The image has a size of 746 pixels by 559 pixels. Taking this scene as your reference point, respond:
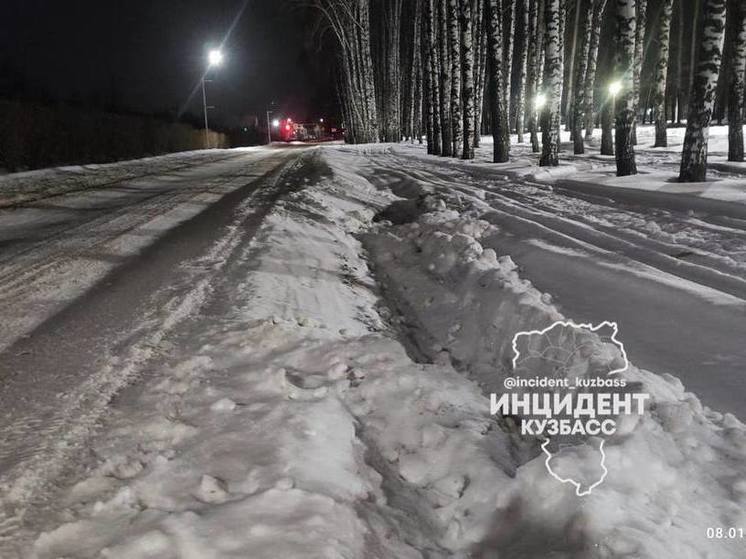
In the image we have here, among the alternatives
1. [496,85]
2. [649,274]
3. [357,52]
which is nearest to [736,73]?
[496,85]

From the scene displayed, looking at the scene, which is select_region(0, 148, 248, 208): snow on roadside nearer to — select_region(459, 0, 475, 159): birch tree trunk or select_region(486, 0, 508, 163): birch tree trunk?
select_region(459, 0, 475, 159): birch tree trunk

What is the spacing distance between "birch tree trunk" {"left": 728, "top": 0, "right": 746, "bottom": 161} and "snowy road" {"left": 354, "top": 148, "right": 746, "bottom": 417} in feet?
21.0

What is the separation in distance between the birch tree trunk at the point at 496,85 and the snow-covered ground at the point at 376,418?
10.6m

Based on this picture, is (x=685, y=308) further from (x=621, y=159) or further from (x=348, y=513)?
(x=621, y=159)

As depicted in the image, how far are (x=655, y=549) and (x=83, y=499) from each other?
87.1 inches

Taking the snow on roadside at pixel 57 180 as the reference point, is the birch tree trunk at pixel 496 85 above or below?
above

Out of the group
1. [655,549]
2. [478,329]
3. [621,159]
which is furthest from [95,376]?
[621,159]

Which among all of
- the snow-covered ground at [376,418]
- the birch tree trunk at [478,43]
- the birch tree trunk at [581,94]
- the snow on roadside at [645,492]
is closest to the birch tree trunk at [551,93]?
the birch tree trunk at [581,94]

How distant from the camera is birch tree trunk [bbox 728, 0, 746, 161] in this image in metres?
12.0

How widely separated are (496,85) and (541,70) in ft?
37.7

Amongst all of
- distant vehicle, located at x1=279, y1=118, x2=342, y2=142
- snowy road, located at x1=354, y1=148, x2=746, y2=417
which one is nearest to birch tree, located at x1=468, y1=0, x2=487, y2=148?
snowy road, located at x1=354, y1=148, x2=746, y2=417

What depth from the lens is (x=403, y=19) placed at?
41.7 meters

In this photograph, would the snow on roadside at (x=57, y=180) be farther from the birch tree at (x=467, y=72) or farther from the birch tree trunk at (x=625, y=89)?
the birch tree trunk at (x=625, y=89)

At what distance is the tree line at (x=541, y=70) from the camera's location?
1122 centimetres
